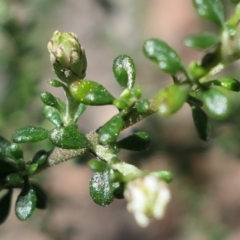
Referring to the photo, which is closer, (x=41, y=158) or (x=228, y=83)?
(x=228, y=83)

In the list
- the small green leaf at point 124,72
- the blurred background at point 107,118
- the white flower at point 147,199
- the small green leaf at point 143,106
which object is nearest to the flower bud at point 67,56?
the small green leaf at point 124,72

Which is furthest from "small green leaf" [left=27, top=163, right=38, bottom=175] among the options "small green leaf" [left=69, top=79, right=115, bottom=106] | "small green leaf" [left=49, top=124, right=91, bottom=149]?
"small green leaf" [left=69, top=79, right=115, bottom=106]

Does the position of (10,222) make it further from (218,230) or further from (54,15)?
(54,15)

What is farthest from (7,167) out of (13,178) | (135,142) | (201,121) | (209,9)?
(209,9)

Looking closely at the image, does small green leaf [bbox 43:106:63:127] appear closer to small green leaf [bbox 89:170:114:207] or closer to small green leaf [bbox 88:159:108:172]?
small green leaf [bbox 89:170:114:207]

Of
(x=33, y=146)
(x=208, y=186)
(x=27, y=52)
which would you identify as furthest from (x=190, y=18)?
(x=33, y=146)

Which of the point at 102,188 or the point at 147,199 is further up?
the point at 147,199

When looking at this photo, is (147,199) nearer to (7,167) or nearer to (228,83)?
(228,83)
